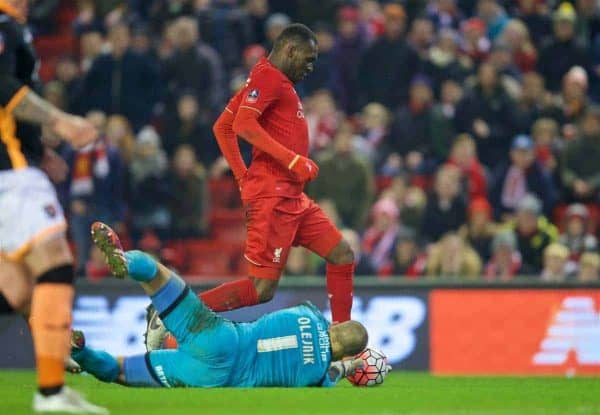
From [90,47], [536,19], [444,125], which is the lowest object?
[444,125]

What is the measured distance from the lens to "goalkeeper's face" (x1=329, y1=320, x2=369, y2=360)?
361 inches

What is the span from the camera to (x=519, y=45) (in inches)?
752

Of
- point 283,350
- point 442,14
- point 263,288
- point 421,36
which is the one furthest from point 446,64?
point 283,350

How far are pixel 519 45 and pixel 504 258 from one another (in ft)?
14.1

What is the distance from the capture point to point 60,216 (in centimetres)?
718

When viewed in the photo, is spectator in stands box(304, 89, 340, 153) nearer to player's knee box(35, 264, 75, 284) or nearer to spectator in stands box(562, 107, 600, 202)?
spectator in stands box(562, 107, 600, 202)

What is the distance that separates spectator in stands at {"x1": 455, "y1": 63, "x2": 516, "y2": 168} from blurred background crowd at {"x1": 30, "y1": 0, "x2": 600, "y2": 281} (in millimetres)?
19

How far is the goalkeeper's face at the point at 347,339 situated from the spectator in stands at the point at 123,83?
31.8ft

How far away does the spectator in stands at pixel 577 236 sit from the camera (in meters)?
16.1

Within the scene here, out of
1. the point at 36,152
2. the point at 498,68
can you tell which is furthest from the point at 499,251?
the point at 36,152

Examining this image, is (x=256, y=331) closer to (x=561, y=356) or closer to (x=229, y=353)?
(x=229, y=353)

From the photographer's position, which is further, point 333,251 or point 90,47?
point 90,47

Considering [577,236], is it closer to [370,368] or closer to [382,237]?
[382,237]

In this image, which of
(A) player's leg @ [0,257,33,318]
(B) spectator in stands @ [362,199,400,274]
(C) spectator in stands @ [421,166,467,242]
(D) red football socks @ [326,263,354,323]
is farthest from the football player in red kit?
(C) spectator in stands @ [421,166,467,242]
